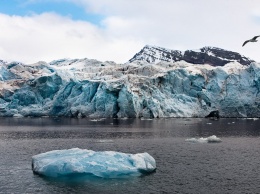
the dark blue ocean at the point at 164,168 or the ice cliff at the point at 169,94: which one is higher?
the ice cliff at the point at 169,94

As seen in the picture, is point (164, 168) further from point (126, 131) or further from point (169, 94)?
point (169, 94)

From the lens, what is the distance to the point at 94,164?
91.6ft

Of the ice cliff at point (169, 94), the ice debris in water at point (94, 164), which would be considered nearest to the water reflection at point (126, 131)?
the ice cliff at point (169, 94)

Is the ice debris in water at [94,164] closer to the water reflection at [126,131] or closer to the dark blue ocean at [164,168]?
the dark blue ocean at [164,168]

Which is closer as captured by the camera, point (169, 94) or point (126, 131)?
point (126, 131)

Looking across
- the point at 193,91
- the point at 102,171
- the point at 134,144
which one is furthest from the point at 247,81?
the point at 102,171

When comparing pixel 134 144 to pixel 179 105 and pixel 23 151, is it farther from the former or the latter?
pixel 179 105

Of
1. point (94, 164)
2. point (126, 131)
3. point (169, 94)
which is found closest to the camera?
point (94, 164)

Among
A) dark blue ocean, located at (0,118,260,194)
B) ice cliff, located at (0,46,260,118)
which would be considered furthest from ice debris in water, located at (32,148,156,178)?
ice cliff, located at (0,46,260,118)

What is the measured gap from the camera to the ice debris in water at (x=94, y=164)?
27344 millimetres

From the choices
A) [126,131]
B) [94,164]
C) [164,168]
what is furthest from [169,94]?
[94,164]

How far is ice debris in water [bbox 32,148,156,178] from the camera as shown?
27.3 m

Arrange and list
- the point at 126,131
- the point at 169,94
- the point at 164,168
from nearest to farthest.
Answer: the point at 164,168, the point at 126,131, the point at 169,94

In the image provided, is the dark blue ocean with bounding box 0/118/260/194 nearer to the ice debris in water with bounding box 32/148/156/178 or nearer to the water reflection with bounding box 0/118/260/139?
the ice debris in water with bounding box 32/148/156/178
